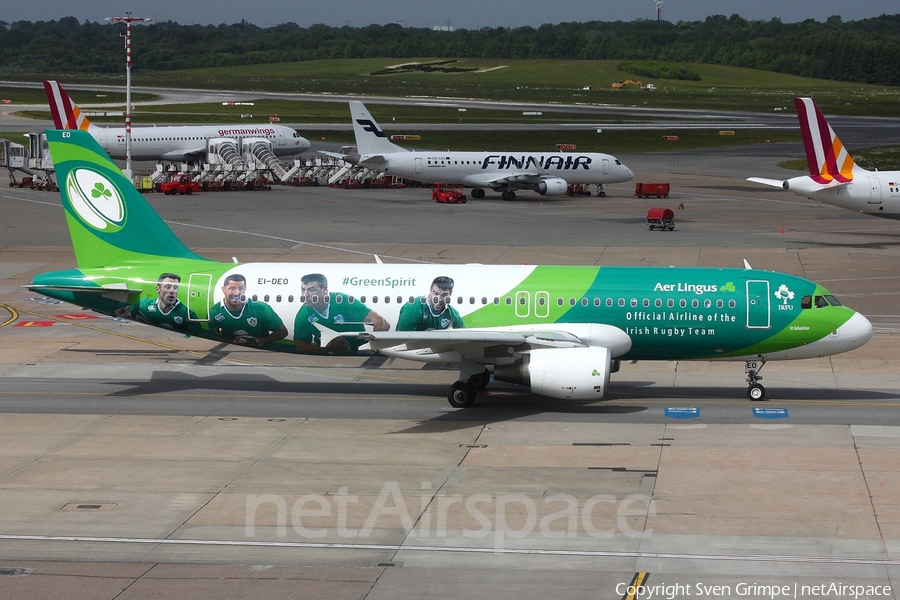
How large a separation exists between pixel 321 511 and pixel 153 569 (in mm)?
4191

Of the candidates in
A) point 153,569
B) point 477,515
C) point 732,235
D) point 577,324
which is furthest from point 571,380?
point 732,235

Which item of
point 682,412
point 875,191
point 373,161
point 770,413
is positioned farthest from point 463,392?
point 373,161

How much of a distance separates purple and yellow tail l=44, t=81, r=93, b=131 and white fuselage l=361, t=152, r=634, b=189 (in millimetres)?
26454

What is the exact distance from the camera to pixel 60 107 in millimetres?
82125

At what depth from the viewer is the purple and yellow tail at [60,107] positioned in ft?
262

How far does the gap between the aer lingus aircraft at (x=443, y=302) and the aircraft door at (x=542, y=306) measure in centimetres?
3

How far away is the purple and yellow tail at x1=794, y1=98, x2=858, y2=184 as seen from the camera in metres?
62.9

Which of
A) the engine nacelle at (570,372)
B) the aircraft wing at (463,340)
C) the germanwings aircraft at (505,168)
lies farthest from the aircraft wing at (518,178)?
the engine nacelle at (570,372)

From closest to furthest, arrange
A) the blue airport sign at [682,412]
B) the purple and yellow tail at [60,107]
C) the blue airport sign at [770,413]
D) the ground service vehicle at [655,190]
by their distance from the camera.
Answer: the blue airport sign at [770,413], the blue airport sign at [682,412], the purple and yellow tail at [60,107], the ground service vehicle at [655,190]

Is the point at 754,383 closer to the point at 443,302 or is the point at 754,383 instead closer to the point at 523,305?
the point at 523,305

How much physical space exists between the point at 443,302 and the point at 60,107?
59.0 meters

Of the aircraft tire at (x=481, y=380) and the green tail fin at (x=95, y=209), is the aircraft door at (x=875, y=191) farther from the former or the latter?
the green tail fin at (x=95, y=209)

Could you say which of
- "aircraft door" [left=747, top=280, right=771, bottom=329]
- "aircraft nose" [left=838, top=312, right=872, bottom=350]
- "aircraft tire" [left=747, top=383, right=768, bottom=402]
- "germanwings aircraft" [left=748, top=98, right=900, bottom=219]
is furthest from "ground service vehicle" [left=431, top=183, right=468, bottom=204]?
"aircraft nose" [left=838, top=312, right=872, bottom=350]

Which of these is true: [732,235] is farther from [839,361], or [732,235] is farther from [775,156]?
[775,156]
